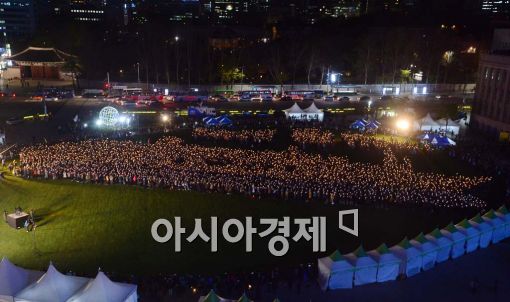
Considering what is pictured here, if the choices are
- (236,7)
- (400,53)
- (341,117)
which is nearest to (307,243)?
(341,117)

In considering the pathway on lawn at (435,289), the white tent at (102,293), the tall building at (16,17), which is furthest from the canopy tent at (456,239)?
the tall building at (16,17)

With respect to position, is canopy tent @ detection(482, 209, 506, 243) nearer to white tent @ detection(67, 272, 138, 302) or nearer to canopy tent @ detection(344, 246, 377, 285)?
canopy tent @ detection(344, 246, 377, 285)

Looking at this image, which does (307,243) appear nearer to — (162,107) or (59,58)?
(162,107)

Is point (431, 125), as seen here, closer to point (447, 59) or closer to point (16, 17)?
point (447, 59)

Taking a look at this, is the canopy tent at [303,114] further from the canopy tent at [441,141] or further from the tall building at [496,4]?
the tall building at [496,4]

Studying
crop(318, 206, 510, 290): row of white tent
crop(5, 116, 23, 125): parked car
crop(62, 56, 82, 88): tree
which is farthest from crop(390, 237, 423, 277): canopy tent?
crop(62, 56, 82, 88): tree

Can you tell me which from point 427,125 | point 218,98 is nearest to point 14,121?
point 218,98

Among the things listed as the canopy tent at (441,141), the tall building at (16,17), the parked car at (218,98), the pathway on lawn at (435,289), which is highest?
the tall building at (16,17)
